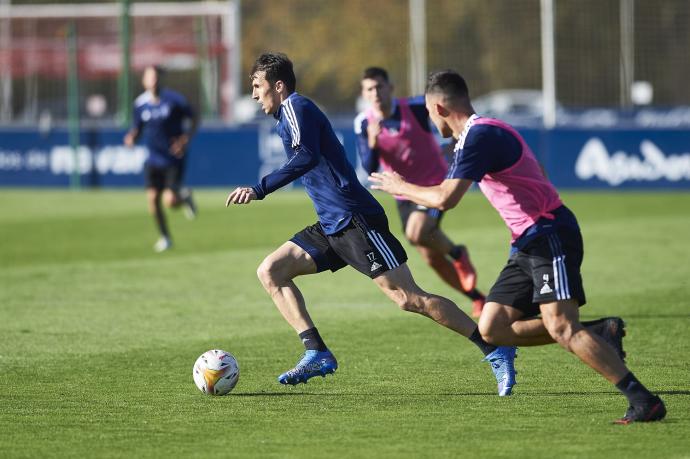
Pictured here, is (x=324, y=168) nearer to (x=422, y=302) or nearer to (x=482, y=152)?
(x=422, y=302)

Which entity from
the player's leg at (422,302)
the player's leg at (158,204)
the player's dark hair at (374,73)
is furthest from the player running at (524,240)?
the player's leg at (158,204)

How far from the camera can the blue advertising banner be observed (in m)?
26.9

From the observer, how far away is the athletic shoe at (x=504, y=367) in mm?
8031

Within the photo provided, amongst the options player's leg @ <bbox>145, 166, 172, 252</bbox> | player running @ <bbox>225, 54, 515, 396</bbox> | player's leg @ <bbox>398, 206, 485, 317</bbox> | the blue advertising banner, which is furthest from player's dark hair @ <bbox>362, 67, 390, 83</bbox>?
the blue advertising banner

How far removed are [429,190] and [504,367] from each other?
56.1 inches

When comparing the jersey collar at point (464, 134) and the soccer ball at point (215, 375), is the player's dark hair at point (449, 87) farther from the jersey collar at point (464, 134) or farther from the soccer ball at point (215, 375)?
the soccer ball at point (215, 375)

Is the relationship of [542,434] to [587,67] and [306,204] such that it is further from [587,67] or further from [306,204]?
[587,67]

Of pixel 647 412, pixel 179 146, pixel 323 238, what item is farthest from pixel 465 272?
pixel 179 146

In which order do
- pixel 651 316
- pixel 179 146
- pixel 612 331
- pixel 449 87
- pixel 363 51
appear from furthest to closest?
pixel 363 51, pixel 179 146, pixel 651 316, pixel 449 87, pixel 612 331

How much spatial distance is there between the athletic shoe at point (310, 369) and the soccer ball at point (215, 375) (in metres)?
0.33

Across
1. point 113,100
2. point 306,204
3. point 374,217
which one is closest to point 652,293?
point 374,217

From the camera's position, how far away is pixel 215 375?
812 centimetres

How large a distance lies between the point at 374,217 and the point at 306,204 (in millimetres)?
17196

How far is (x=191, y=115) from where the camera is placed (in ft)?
62.9
